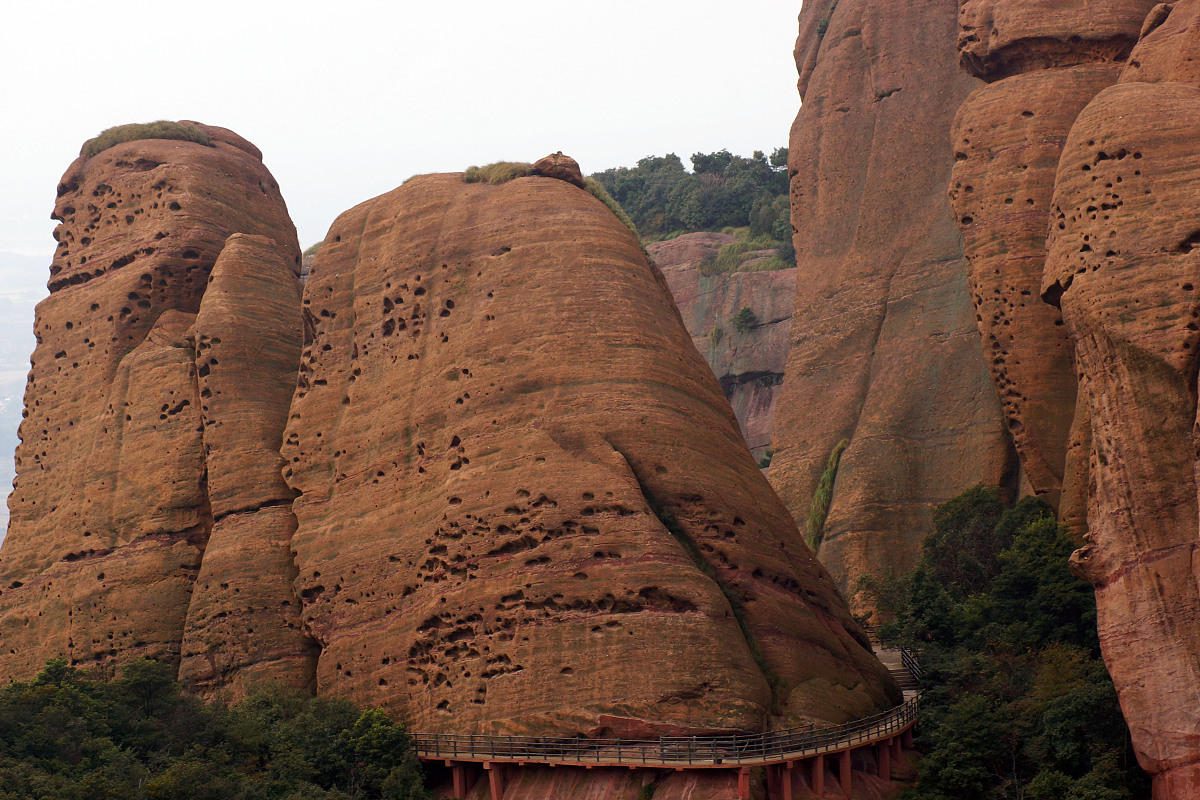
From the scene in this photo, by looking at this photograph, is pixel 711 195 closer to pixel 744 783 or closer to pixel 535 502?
pixel 535 502

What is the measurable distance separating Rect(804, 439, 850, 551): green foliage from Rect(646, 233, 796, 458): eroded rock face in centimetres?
1351

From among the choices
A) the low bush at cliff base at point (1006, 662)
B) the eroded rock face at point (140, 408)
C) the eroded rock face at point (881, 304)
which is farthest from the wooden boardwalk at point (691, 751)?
the eroded rock face at point (881, 304)

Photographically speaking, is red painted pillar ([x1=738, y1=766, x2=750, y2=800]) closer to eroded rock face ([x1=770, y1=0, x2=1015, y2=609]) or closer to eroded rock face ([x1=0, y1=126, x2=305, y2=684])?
eroded rock face ([x1=0, y1=126, x2=305, y2=684])

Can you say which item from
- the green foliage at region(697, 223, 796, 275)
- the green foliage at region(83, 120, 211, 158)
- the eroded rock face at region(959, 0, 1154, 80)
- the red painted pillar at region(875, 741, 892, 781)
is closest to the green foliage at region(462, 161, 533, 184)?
the green foliage at region(83, 120, 211, 158)

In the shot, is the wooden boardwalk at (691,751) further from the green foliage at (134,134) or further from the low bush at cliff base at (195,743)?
the green foliage at (134,134)

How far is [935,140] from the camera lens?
4988cm

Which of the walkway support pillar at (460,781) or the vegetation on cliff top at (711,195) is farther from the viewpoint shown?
the vegetation on cliff top at (711,195)

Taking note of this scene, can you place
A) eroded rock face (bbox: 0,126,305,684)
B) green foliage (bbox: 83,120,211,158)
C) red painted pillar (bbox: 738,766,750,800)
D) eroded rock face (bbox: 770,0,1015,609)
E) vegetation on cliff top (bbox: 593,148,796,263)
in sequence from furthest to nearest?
vegetation on cliff top (bbox: 593,148,796,263) → eroded rock face (bbox: 770,0,1015,609) → green foliage (bbox: 83,120,211,158) → eroded rock face (bbox: 0,126,305,684) → red painted pillar (bbox: 738,766,750,800)

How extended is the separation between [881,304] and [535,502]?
71.4 ft

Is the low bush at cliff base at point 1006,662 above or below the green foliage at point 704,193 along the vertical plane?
below

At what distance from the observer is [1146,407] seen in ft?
91.5

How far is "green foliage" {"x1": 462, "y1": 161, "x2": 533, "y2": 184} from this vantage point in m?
37.3

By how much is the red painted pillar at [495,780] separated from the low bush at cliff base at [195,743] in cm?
148

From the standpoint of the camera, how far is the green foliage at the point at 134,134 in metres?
41.5
